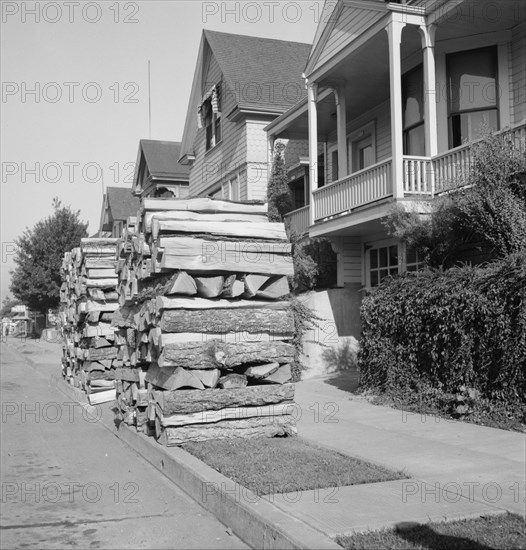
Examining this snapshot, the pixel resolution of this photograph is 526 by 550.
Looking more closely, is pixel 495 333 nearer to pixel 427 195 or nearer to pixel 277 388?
pixel 277 388

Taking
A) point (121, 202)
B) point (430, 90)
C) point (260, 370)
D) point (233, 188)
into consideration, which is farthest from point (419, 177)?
point (121, 202)

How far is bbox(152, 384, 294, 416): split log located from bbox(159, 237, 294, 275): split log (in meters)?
1.40

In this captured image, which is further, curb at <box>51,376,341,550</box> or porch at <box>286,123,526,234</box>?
porch at <box>286,123,526,234</box>

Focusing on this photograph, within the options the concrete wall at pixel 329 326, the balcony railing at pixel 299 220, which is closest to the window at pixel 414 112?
the concrete wall at pixel 329 326

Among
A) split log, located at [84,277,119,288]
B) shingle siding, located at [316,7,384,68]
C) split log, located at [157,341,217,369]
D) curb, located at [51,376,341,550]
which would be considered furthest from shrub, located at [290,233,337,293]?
curb, located at [51,376,341,550]

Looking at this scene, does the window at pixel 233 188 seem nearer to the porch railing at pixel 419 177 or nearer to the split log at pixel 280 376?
the porch railing at pixel 419 177

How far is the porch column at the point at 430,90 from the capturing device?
13938 millimetres

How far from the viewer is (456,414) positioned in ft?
31.6

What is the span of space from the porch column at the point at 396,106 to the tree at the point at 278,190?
7694mm

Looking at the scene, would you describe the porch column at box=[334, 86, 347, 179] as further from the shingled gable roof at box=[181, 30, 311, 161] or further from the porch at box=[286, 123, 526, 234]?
the shingled gable roof at box=[181, 30, 311, 161]

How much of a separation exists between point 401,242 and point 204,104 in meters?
15.9

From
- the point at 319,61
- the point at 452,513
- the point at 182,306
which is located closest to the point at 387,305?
the point at 182,306

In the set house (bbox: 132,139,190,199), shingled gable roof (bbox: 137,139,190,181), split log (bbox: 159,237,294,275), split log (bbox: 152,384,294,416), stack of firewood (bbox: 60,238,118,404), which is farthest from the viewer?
shingled gable roof (bbox: 137,139,190,181)

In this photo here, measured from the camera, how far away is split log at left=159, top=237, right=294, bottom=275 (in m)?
8.25
